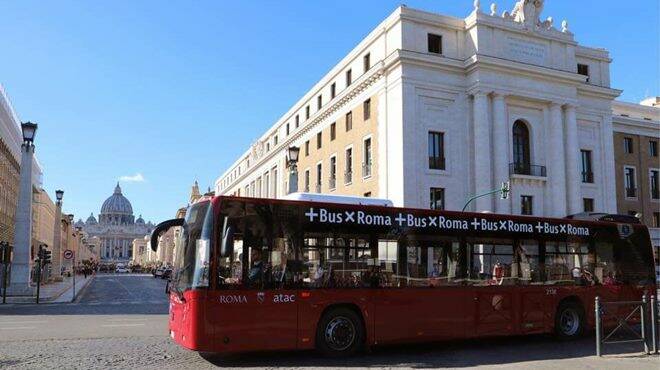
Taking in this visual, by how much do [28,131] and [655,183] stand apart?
1829 inches

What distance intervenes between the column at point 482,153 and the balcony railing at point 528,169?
2.36m

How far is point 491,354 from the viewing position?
1189 cm

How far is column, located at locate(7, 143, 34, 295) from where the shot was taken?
99.5 feet

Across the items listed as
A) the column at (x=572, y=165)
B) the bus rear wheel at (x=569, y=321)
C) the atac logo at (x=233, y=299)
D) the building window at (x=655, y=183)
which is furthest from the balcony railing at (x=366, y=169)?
the atac logo at (x=233, y=299)

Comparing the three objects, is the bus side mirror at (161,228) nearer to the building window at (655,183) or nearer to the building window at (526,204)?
the building window at (526,204)

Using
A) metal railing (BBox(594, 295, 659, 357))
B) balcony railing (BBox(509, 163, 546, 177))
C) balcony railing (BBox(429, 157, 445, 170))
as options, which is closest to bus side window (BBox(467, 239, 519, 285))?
metal railing (BBox(594, 295, 659, 357))

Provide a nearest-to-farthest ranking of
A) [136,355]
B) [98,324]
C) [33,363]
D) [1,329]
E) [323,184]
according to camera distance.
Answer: [33,363], [136,355], [1,329], [98,324], [323,184]

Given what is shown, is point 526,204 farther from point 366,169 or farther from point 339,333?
point 339,333

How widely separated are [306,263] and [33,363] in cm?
477

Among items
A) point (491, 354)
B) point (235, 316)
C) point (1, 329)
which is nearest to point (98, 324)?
point (1, 329)

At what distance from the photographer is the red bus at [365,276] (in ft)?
34.1

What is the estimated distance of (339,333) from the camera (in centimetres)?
1134

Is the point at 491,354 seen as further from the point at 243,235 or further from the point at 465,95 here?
the point at 465,95

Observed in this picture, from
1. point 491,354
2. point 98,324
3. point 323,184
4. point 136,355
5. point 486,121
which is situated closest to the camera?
point 136,355
